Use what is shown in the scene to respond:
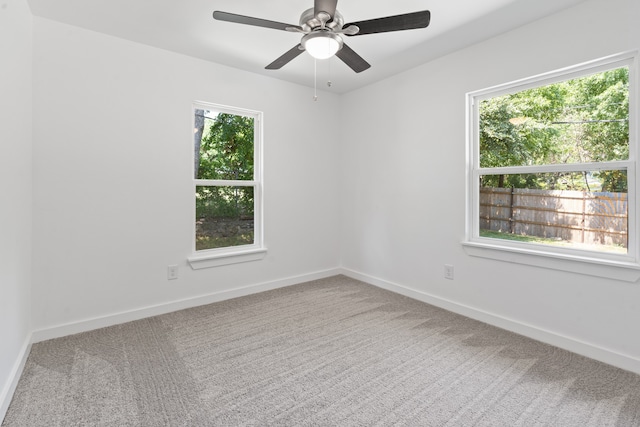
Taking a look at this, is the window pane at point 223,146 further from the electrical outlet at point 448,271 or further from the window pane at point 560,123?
the window pane at point 560,123

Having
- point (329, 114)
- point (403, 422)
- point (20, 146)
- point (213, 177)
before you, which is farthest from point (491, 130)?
point (20, 146)

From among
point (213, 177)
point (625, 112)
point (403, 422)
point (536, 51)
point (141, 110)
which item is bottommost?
point (403, 422)

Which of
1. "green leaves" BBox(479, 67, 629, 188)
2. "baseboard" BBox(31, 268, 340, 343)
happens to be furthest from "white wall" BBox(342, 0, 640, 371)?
"baseboard" BBox(31, 268, 340, 343)

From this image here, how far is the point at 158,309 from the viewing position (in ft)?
9.96

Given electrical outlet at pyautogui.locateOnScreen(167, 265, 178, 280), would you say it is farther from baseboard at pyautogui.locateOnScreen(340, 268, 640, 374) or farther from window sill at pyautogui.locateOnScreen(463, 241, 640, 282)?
window sill at pyautogui.locateOnScreen(463, 241, 640, 282)

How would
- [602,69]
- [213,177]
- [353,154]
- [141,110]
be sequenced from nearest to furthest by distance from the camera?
1. [602,69]
2. [141,110]
3. [213,177]
4. [353,154]

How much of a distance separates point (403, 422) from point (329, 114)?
3.57m

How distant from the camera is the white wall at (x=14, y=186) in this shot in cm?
175

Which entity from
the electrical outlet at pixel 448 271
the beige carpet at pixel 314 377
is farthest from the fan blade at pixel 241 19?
the electrical outlet at pixel 448 271

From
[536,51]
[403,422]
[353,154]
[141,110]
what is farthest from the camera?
[353,154]

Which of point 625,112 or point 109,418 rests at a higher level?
point 625,112

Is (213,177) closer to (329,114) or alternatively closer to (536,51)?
(329,114)

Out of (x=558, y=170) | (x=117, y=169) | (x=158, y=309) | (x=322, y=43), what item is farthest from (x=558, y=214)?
(x=117, y=169)

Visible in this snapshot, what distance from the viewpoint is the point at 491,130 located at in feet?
9.61
